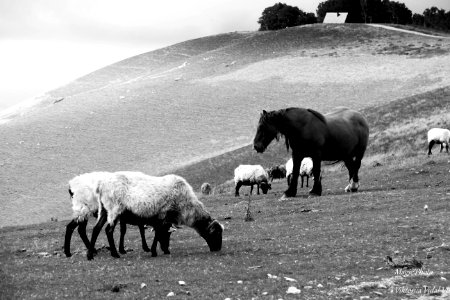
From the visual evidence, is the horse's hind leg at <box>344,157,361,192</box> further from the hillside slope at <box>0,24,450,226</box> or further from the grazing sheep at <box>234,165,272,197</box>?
the hillside slope at <box>0,24,450,226</box>

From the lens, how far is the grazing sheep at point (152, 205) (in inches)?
600

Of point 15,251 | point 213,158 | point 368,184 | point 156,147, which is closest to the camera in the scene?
point 15,251

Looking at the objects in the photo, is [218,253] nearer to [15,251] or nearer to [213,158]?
[15,251]

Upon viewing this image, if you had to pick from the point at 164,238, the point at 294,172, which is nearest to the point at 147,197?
the point at 164,238

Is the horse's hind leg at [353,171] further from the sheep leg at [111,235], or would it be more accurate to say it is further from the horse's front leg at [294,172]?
the sheep leg at [111,235]

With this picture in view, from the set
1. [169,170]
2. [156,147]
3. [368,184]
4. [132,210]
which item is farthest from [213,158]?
[132,210]

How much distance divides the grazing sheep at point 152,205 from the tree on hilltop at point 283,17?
135 metres

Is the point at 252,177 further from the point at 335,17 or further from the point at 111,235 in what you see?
the point at 335,17

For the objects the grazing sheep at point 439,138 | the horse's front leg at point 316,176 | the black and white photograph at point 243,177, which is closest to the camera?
the black and white photograph at point 243,177

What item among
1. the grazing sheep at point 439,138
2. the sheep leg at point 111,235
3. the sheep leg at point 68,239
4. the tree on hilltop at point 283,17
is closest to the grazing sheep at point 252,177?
the grazing sheep at point 439,138

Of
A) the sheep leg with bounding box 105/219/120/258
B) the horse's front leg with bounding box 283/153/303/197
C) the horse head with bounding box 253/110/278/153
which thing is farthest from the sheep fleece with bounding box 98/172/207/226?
the horse's front leg with bounding box 283/153/303/197

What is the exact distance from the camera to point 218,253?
15.5m

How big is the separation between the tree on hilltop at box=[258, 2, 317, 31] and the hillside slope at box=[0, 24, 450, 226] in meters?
31.8

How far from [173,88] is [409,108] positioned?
125 ft
